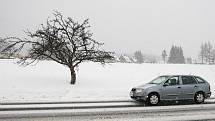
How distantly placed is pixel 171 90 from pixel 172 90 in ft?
0.20

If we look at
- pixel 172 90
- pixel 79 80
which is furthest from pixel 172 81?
pixel 79 80

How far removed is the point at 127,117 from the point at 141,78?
20.2 m

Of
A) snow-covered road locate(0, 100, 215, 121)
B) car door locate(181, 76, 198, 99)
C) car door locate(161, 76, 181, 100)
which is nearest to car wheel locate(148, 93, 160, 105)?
car door locate(161, 76, 181, 100)

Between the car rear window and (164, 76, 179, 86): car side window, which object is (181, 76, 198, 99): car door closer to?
the car rear window

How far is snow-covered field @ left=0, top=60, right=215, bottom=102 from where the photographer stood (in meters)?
18.8

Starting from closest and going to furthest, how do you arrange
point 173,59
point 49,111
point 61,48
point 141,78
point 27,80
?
point 49,111 < point 61,48 < point 27,80 < point 141,78 < point 173,59

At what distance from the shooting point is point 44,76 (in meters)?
27.2

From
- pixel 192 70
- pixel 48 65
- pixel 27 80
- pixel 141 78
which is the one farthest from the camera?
pixel 192 70

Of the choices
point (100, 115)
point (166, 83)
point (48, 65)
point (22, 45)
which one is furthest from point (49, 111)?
point (48, 65)

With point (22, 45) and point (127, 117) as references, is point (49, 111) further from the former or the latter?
point (22, 45)

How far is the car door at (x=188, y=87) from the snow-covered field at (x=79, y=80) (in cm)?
428

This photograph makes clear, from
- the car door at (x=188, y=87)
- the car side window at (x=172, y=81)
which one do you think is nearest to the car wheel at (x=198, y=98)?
the car door at (x=188, y=87)

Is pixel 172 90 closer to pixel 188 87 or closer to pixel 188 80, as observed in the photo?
pixel 188 87

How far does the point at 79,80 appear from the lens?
2636cm
